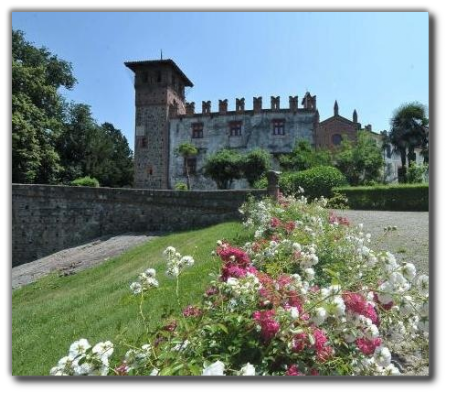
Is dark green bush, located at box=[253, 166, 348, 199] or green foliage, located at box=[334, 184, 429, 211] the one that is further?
dark green bush, located at box=[253, 166, 348, 199]

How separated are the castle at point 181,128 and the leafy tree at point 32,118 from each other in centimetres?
709

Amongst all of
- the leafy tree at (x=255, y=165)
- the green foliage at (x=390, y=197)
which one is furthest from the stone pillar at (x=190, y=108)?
the green foliage at (x=390, y=197)

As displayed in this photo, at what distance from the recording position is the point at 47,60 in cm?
3136

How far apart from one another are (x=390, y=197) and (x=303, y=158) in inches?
364

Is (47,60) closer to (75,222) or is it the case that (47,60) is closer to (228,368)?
(75,222)

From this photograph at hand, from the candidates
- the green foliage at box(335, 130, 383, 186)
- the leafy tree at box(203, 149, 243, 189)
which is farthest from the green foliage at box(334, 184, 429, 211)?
the green foliage at box(335, 130, 383, 186)

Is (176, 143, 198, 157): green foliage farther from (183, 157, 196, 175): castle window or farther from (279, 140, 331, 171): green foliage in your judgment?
(279, 140, 331, 171): green foliage

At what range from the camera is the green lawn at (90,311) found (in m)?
5.00

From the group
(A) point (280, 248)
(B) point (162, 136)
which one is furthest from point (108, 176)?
(A) point (280, 248)

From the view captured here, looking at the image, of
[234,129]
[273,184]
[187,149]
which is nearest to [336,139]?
[234,129]

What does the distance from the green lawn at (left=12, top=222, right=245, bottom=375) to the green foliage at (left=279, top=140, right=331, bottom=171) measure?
16.2 metres

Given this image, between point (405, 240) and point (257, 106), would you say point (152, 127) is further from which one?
point (405, 240)

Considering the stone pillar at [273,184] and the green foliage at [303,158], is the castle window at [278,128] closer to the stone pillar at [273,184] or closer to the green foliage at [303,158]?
the green foliage at [303,158]

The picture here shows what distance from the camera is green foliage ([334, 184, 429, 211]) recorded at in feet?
55.3
